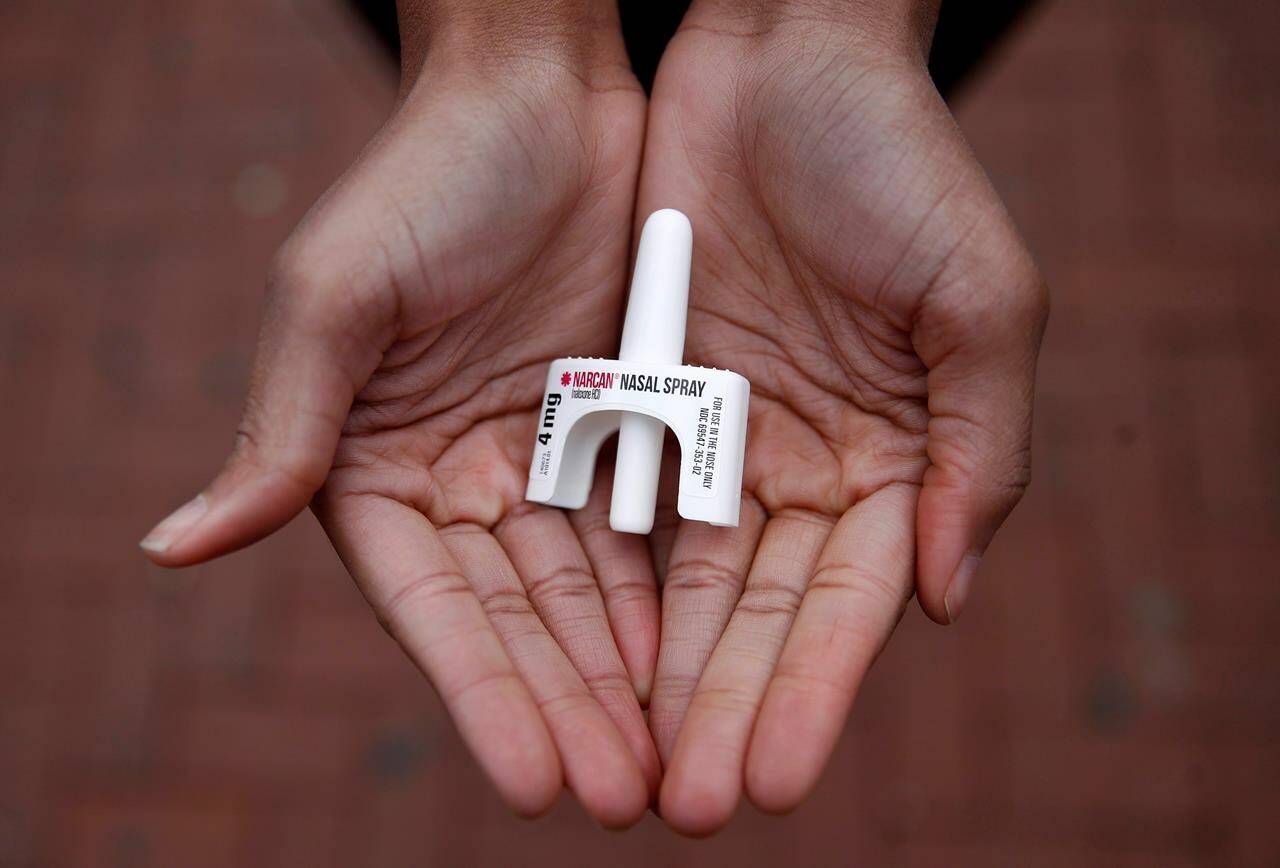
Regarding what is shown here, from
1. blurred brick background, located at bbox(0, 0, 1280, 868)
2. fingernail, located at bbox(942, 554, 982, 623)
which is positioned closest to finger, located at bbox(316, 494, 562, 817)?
fingernail, located at bbox(942, 554, 982, 623)

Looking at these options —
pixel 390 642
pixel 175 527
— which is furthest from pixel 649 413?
pixel 390 642

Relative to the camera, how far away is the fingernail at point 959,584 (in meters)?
2.48

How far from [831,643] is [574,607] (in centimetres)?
61

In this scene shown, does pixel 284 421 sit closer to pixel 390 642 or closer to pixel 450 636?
pixel 450 636

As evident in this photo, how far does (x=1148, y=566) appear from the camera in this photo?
13.7 feet

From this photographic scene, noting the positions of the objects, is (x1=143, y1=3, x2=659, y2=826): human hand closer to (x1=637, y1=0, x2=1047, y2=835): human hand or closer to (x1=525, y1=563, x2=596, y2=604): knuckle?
(x1=525, y1=563, x2=596, y2=604): knuckle

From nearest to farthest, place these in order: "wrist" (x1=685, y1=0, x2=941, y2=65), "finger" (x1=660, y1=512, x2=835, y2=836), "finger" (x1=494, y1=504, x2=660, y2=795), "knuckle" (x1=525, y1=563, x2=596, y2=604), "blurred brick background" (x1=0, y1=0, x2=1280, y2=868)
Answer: "finger" (x1=660, y1=512, x2=835, y2=836)
"finger" (x1=494, y1=504, x2=660, y2=795)
"knuckle" (x1=525, y1=563, x2=596, y2=604)
"wrist" (x1=685, y1=0, x2=941, y2=65)
"blurred brick background" (x1=0, y1=0, x2=1280, y2=868)

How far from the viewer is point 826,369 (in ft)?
9.30

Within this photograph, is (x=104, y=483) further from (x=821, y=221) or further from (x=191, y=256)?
(x=821, y=221)

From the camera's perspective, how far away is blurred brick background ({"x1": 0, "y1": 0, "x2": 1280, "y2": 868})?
12.6 feet

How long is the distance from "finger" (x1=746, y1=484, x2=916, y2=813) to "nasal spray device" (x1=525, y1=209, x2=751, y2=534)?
0.96 ft

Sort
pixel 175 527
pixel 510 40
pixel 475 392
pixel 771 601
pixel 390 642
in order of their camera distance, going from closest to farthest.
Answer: pixel 175 527, pixel 771 601, pixel 475 392, pixel 510 40, pixel 390 642

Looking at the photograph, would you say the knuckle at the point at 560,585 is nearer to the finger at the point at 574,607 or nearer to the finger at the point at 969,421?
the finger at the point at 574,607

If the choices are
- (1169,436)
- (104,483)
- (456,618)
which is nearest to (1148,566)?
(1169,436)
